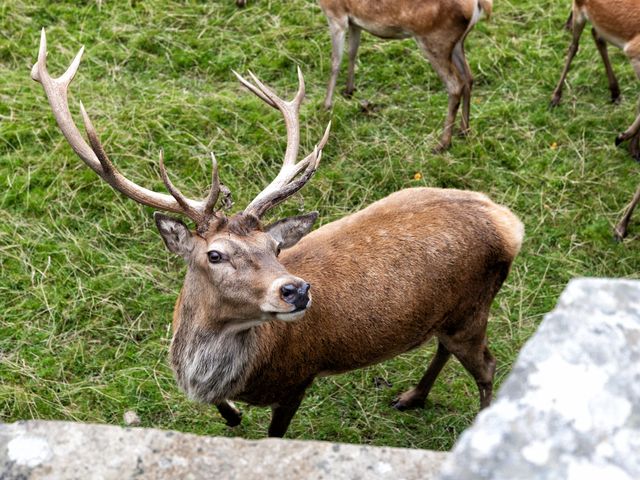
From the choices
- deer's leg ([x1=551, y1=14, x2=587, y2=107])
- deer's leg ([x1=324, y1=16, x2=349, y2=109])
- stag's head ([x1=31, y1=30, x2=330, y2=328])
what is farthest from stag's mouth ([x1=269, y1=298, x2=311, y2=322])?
deer's leg ([x1=551, y1=14, x2=587, y2=107])

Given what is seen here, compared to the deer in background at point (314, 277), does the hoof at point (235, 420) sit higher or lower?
lower

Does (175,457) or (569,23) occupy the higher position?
(175,457)

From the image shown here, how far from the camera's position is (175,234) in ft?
Answer: 12.8

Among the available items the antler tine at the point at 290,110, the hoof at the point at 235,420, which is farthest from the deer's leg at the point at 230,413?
the antler tine at the point at 290,110

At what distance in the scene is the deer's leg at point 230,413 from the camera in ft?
14.7

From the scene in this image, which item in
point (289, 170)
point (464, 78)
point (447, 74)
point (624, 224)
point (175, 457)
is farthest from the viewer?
point (464, 78)

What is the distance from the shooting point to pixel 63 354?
16.7 feet

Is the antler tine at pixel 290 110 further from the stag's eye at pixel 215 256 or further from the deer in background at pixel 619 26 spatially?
the deer in background at pixel 619 26

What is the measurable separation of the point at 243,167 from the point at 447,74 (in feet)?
5.49

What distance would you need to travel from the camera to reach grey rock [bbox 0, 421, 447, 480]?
2.22m

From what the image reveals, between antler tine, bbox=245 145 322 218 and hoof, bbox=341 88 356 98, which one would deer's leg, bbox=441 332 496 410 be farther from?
hoof, bbox=341 88 356 98

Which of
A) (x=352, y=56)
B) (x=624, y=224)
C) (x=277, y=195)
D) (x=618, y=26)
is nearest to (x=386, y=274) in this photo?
(x=277, y=195)

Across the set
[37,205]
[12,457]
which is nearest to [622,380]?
[12,457]

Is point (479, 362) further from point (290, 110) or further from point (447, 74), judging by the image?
point (447, 74)
